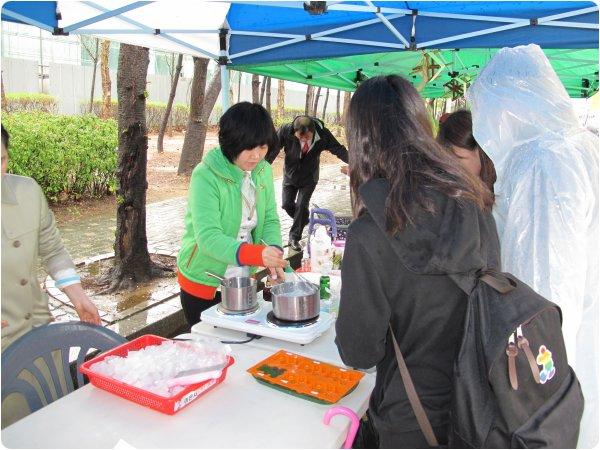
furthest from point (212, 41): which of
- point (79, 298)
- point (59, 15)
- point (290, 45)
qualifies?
point (79, 298)

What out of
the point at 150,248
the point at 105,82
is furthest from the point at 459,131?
the point at 105,82

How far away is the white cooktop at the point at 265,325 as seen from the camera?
178 centimetres

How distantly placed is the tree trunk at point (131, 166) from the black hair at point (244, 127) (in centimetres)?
223

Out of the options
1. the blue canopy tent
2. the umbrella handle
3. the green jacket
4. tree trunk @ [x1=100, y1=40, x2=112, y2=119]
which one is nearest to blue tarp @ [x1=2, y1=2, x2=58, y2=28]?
the blue canopy tent

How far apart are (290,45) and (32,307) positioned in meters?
3.04

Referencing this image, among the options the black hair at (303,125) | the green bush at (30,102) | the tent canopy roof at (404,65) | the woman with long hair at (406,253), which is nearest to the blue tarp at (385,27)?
the tent canopy roof at (404,65)

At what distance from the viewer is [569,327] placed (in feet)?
4.87

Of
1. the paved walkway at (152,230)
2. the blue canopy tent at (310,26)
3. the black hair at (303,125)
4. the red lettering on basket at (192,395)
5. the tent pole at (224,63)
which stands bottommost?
the paved walkway at (152,230)

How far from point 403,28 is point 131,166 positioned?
2.55 meters

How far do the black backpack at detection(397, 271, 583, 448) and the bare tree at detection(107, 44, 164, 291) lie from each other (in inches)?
144

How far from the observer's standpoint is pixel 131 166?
4.16m

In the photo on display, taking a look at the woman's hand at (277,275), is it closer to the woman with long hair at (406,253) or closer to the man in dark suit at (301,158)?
the woman with long hair at (406,253)

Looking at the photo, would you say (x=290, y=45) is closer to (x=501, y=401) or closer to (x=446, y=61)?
(x=501, y=401)

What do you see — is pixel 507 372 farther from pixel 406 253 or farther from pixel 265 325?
pixel 265 325
